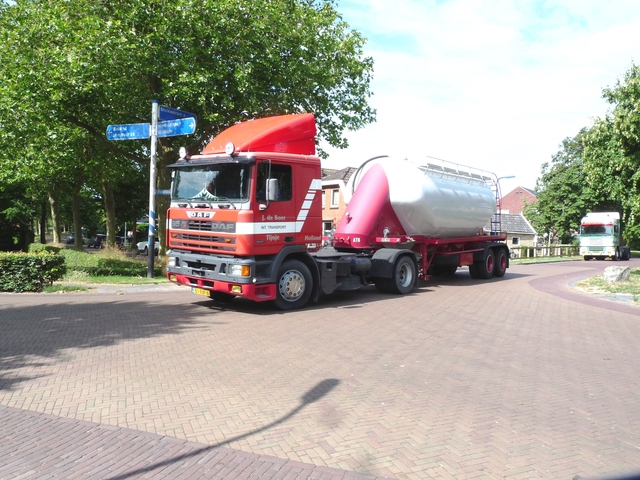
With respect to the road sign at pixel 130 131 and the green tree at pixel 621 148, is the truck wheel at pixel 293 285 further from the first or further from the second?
the green tree at pixel 621 148

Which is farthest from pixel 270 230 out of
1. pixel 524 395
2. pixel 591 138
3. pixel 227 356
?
pixel 591 138

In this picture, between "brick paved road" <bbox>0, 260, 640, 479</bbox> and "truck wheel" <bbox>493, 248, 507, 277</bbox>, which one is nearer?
"brick paved road" <bbox>0, 260, 640, 479</bbox>

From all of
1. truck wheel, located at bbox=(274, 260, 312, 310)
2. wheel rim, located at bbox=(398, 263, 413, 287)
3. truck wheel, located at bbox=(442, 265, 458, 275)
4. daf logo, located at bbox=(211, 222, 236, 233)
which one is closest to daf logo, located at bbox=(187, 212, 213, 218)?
daf logo, located at bbox=(211, 222, 236, 233)

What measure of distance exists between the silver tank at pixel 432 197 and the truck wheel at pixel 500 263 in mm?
2446

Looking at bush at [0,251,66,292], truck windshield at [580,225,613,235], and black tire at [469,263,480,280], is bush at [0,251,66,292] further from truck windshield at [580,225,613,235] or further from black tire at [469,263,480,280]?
truck windshield at [580,225,613,235]

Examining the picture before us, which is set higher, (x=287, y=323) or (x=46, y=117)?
(x=46, y=117)

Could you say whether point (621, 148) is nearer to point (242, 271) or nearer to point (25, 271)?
point (242, 271)

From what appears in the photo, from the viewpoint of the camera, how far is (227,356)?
6863 millimetres

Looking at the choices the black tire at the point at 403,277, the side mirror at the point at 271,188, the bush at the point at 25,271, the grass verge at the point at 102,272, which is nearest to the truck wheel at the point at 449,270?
the black tire at the point at 403,277

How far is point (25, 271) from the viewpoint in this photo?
13000 millimetres

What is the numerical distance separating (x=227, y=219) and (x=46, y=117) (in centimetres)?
922

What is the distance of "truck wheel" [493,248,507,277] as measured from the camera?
18.7m

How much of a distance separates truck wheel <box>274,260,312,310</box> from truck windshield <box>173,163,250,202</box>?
5.82 feet

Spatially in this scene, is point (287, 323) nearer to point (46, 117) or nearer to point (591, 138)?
point (46, 117)
